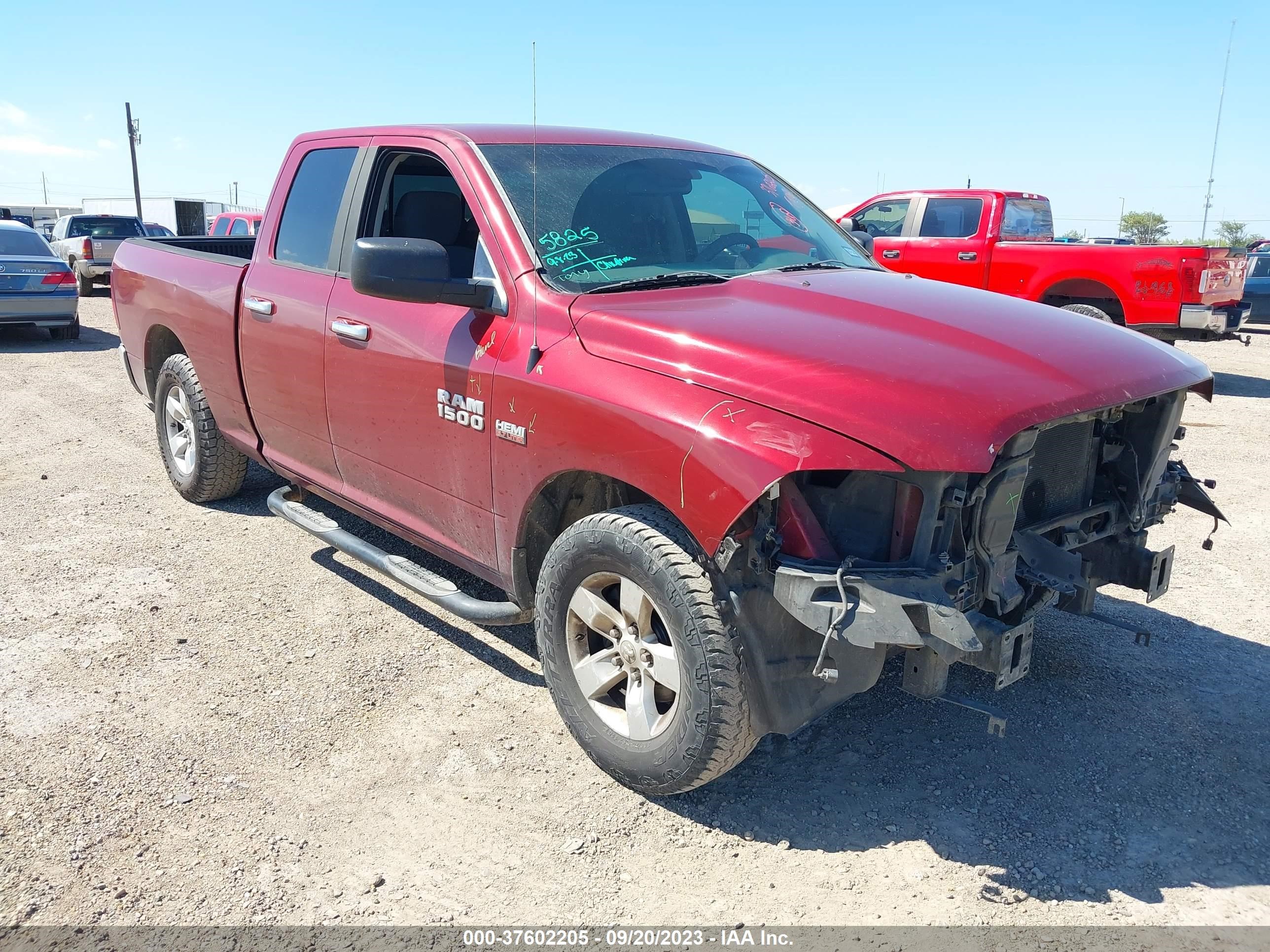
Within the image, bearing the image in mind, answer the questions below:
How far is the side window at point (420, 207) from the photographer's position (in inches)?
163

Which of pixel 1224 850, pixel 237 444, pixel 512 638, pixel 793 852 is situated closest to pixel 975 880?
pixel 793 852

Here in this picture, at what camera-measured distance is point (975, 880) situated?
2.77 m

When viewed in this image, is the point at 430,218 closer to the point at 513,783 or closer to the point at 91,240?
the point at 513,783

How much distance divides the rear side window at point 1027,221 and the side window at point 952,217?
1.08 feet

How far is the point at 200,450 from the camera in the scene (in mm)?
5562

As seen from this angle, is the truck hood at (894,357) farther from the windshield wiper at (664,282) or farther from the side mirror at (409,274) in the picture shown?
the side mirror at (409,274)

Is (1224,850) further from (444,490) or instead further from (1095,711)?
(444,490)

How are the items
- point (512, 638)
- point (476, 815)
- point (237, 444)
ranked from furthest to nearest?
point (237, 444)
point (512, 638)
point (476, 815)

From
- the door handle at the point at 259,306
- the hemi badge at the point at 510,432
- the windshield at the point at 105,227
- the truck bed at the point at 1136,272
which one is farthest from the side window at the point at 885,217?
the windshield at the point at 105,227

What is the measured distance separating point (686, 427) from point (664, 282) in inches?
35.3

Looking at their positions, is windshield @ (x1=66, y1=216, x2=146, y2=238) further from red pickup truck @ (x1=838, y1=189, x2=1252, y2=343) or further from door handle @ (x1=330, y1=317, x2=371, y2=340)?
door handle @ (x1=330, y1=317, x2=371, y2=340)

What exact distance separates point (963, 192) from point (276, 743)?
1095cm

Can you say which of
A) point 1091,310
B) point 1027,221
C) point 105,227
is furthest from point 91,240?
point 1091,310

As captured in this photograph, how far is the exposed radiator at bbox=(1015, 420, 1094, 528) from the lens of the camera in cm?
309
